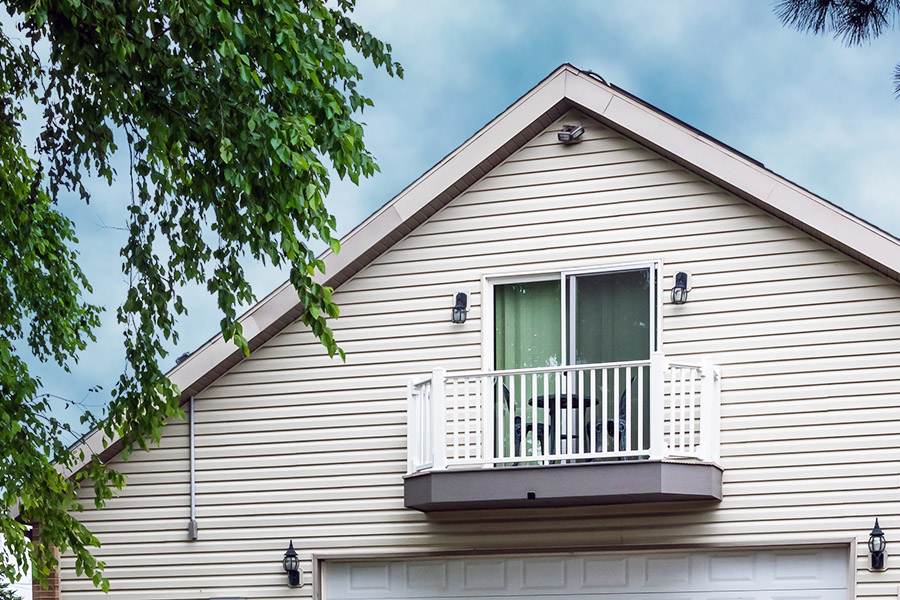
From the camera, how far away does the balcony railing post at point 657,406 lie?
990 centimetres

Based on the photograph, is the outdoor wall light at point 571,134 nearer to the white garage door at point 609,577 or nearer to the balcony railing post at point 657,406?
the balcony railing post at point 657,406

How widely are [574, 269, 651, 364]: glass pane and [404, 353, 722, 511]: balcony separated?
0.59 feet

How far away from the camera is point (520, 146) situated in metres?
11.5

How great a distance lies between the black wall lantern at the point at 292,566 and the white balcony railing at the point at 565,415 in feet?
4.81

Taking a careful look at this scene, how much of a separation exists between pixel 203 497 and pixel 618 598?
408cm

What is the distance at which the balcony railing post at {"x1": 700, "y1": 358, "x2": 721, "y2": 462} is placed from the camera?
400 inches

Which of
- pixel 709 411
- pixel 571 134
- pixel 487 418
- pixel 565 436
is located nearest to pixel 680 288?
pixel 709 411

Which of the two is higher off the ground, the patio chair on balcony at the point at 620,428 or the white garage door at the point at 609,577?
the patio chair on balcony at the point at 620,428

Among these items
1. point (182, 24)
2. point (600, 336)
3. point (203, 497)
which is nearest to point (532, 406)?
point (600, 336)

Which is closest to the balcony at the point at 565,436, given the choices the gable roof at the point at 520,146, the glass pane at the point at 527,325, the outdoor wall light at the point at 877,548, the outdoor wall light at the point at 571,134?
the glass pane at the point at 527,325

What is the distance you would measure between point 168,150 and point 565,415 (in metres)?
Answer: 3.95

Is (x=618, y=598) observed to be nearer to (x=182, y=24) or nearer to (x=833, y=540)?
(x=833, y=540)

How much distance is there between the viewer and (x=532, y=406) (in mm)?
10703

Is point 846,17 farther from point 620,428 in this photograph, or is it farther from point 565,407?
point 565,407
